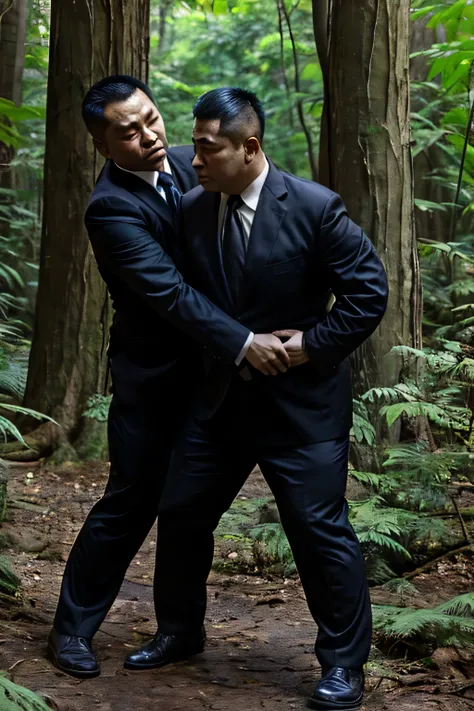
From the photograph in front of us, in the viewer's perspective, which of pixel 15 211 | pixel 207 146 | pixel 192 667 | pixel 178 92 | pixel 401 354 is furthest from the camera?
pixel 178 92

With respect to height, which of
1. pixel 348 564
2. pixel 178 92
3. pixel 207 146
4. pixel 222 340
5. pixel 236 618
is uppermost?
pixel 178 92

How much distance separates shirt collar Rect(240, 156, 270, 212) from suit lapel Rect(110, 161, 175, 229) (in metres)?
0.39

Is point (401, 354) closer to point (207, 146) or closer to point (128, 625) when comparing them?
point (128, 625)

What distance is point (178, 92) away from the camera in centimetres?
1576

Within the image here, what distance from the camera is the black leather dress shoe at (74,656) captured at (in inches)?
150

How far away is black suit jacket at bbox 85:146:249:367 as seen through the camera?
3.41 meters

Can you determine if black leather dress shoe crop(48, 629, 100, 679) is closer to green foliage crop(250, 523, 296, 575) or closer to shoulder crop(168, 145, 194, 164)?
green foliage crop(250, 523, 296, 575)

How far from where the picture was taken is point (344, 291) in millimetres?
3416

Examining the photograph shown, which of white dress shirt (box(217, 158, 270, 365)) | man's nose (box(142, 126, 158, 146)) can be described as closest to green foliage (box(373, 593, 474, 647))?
white dress shirt (box(217, 158, 270, 365))

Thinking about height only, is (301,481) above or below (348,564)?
Result: above

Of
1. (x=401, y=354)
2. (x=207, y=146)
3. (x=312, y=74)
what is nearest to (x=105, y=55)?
(x=401, y=354)

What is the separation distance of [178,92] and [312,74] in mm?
2509

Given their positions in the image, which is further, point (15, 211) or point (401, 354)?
point (15, 211)

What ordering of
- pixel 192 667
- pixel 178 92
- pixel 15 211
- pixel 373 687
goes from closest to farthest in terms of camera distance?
pixel 373 687 < pixel 192 667 < pixel 15 211 < pixel 178 92
